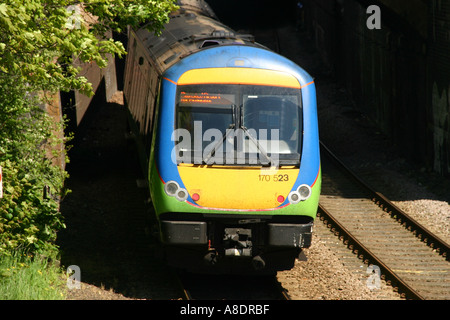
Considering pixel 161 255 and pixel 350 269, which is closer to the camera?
pixel 161 255

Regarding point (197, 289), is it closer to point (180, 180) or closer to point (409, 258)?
point (180, 180)

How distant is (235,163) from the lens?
34.1 feet

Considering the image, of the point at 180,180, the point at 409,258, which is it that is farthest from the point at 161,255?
the point at 409,258

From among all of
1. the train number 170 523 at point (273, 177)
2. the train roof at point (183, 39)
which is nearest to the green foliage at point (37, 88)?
the train roof at point (183, 39)

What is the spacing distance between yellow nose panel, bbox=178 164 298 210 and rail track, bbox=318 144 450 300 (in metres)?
2.89

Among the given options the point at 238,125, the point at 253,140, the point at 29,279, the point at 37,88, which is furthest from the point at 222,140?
the point at 29,279

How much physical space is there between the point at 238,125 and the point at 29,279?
371 centimetres

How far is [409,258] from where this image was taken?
520 inches

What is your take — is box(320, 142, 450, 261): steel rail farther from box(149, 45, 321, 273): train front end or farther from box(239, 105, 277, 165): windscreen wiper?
box(239, 105, 277, 165): windscreen wiper

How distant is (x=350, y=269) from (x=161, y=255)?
347 centimetres

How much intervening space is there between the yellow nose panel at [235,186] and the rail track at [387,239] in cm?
289

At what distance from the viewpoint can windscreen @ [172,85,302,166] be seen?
1049cm

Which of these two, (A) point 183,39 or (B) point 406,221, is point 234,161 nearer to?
(A) point 183,39

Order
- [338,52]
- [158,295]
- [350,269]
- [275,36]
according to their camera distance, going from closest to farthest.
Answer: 1. [158,295]
2. [350,269]
3. [338,52]
4. [275,36]
